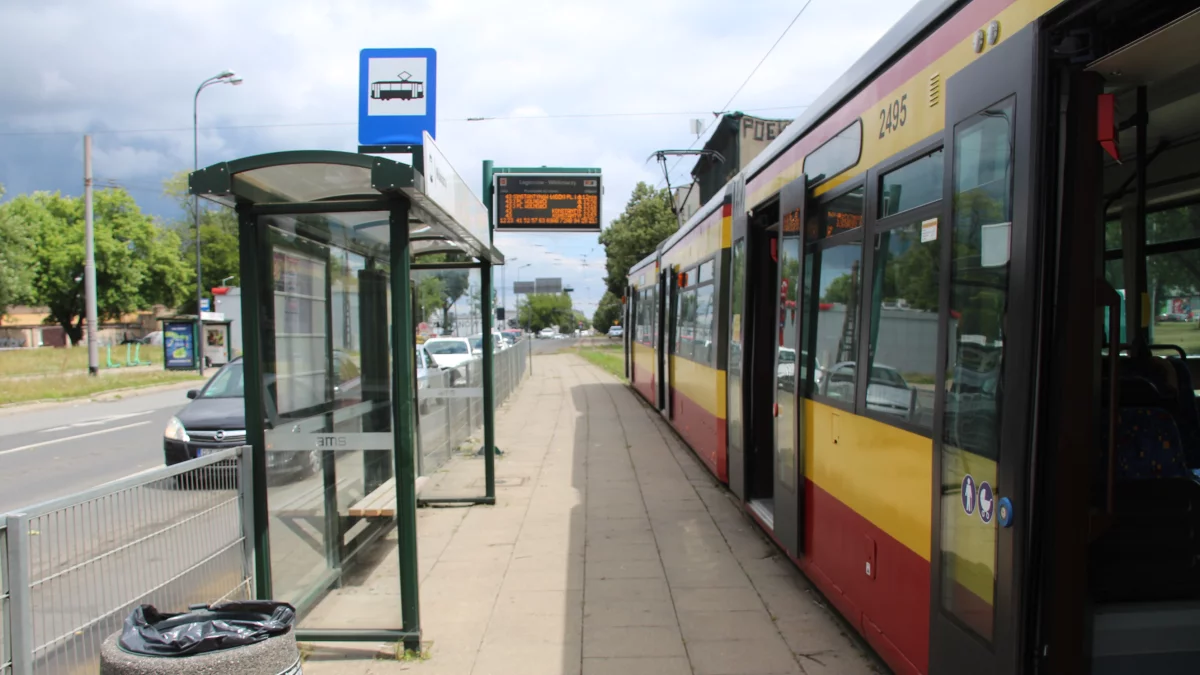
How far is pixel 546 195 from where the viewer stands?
13102 millimetres

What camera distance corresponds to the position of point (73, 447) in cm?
1269

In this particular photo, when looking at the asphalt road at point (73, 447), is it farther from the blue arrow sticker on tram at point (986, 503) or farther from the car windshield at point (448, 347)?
the blue arrow sticker on tram at point (986, 503)

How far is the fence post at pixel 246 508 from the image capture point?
4406 mm

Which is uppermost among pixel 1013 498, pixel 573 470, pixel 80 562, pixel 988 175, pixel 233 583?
pixel 988 175

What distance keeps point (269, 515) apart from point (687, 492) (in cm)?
507

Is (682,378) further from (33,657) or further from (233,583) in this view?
(33,657)

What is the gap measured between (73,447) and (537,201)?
27.8 feet

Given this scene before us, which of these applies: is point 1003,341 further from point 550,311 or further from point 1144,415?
point 550,311

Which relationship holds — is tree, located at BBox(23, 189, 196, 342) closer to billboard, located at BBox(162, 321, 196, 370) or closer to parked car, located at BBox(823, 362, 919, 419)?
billboard, located at BBox(162, 321, 196, 370)

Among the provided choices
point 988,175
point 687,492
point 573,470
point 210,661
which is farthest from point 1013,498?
point 573,470

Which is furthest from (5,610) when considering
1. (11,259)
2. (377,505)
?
(11,259)

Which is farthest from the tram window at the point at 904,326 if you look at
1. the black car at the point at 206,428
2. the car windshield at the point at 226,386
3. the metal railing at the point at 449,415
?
the car windshield at the point at 226,386

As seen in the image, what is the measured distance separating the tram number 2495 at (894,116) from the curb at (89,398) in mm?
20957

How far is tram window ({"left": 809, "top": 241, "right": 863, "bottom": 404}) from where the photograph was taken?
423 cm
